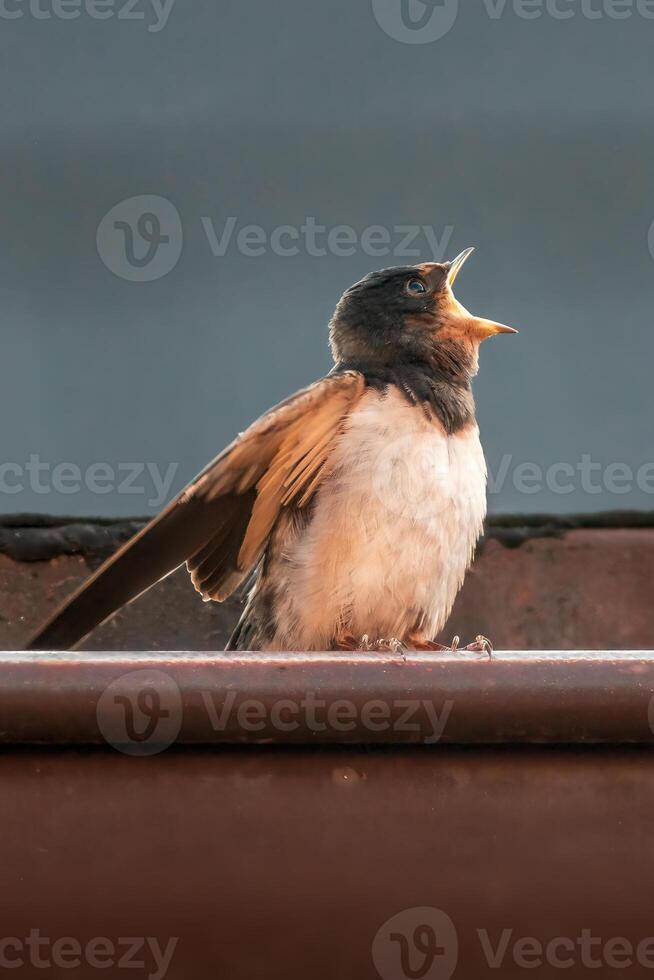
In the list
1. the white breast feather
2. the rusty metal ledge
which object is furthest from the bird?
the rusty metal ledge

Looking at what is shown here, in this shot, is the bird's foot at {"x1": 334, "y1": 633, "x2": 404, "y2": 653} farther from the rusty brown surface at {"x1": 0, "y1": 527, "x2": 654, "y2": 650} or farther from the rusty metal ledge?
the rusty metal ledge

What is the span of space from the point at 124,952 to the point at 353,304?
151 cm

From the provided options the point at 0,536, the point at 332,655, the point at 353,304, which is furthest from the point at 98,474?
the point at 332,655

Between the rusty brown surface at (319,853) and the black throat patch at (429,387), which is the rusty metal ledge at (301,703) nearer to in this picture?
the rusty brown surface at (319,853)

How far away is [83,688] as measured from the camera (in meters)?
1.01

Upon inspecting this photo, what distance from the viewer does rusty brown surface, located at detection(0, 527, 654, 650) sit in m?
2.54

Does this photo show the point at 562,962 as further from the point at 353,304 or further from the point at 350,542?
the point at 353,304

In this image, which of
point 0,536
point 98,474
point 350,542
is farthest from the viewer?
point 98,474

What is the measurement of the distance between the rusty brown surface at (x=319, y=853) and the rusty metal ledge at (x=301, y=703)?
2 cm

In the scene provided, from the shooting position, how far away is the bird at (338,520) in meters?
1.95

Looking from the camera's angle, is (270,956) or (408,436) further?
(408,436)

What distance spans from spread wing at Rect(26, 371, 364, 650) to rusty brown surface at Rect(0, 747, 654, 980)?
72cm

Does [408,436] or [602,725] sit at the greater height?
[408,436]

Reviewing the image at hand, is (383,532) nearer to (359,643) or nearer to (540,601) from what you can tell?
(359,643)
